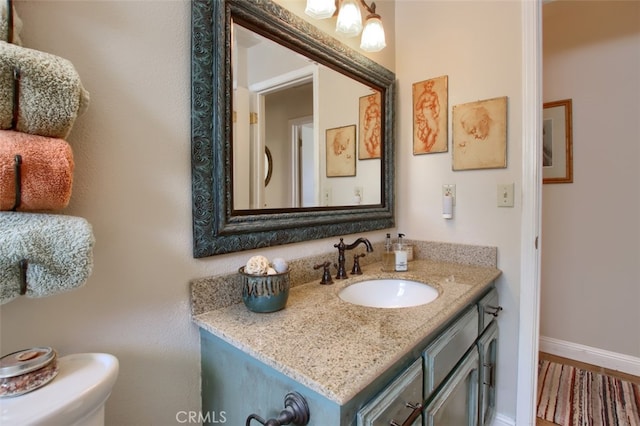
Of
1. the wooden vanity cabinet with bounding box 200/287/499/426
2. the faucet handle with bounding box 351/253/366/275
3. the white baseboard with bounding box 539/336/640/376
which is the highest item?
the faucet handle with bounding box 351/253/366/275

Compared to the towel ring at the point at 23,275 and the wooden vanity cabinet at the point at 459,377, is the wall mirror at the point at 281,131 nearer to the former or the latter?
the towel ring at the point at 23,275

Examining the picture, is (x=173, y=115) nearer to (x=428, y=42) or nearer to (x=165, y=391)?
(x=165, y=391)

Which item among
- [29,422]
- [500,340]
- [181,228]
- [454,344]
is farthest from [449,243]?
[29,422]

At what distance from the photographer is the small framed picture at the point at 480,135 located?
1441 millimetres

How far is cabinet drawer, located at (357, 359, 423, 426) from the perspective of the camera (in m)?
0.64

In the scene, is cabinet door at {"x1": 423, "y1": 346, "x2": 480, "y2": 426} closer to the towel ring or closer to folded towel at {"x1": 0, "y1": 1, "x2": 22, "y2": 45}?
the towel ring

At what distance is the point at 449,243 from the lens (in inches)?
63.6

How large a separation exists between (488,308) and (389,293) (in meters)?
0.41

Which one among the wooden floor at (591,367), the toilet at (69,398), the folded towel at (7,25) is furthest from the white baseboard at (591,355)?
the folded towel at (7,25)

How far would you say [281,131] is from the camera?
122cm

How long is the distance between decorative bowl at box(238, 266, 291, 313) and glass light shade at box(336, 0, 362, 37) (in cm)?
106

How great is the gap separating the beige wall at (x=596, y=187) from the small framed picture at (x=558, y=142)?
0.04m

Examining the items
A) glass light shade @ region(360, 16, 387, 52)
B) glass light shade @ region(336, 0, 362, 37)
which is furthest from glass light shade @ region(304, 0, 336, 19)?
glass light shade @ region(360, 16, 387, 52)

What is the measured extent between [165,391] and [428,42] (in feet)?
6.19
